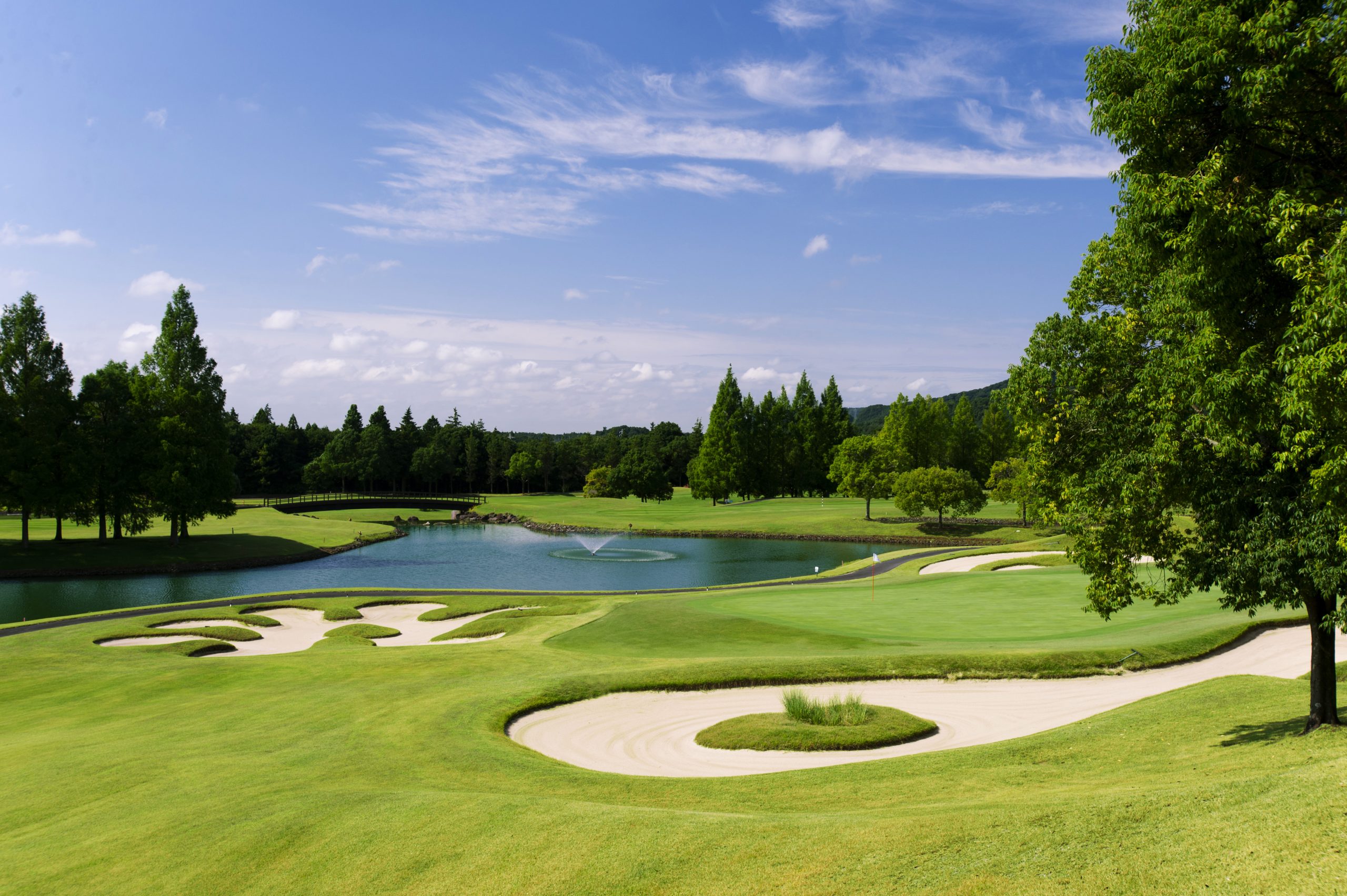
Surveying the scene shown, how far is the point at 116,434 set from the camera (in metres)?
60.5

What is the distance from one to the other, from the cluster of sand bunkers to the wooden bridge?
3954 inches

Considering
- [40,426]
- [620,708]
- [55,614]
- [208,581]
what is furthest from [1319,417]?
[40,426]

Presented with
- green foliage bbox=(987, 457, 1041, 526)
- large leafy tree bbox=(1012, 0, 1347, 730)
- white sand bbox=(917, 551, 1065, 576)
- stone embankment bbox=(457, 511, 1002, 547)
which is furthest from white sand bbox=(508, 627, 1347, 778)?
stone embankment bbox=(457, 511, 1002, 547)

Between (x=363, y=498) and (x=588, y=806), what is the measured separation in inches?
5025

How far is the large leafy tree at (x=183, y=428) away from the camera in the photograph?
61344mm

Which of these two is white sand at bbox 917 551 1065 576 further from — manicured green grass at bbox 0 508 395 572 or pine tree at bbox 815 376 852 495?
pine tree at bbox 815 376 852 495

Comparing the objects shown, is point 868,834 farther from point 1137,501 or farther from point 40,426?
point 40,426

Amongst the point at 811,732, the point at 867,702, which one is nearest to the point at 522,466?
the point at 867,702

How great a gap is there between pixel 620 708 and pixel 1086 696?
1079 cm

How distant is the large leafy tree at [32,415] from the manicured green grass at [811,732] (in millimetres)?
59661

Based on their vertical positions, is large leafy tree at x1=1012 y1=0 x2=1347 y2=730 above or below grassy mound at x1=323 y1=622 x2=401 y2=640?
above

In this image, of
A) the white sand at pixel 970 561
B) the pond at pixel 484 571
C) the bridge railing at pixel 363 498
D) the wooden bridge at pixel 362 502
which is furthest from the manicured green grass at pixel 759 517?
the white sand at pixel 970 561

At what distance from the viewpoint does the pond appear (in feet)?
154

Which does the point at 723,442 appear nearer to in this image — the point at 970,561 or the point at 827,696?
the point at 970,561
